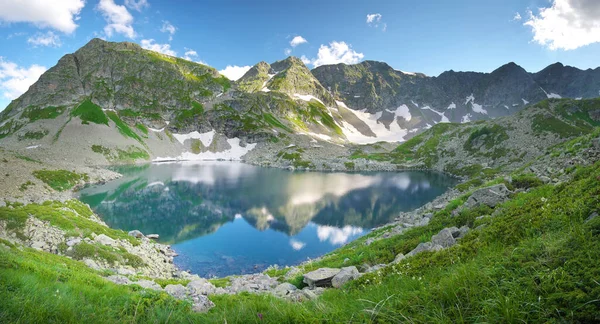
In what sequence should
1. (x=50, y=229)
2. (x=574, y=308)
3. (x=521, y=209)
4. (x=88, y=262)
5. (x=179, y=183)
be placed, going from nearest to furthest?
1. (x=574, y=308)
2. (x=521, y=209)
3. (x=88, y=262)
4. (x=50, y=229)
5. (x=179, y=183)

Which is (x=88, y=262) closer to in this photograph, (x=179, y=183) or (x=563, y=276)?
(x=563, y=276)

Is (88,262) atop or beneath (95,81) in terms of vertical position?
beneath

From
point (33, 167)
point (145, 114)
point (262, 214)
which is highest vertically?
point (145, 114)

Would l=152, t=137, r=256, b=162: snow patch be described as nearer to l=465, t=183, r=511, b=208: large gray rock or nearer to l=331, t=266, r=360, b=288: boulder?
l=465, t=183, r=511, b=208: large gray rock

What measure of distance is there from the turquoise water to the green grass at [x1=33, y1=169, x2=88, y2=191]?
3.70 metres

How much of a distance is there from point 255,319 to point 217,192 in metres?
65.2

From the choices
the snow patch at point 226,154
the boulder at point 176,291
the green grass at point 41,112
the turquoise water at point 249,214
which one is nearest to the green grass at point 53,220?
the turquoise water at point 249,214

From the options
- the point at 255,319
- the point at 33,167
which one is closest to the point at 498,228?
the point at 255,319

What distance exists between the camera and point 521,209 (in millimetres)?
9273

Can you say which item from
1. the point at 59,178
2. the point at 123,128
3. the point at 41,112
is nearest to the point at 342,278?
the point at 59,178

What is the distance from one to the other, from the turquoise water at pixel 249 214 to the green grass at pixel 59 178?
12.1 ft

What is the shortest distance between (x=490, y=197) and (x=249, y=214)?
128 feet

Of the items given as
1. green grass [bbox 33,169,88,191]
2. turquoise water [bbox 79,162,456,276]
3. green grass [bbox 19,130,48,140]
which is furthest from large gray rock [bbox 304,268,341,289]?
green grass [bbox 19,130,48,140]

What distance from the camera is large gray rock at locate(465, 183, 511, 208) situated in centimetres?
1581
